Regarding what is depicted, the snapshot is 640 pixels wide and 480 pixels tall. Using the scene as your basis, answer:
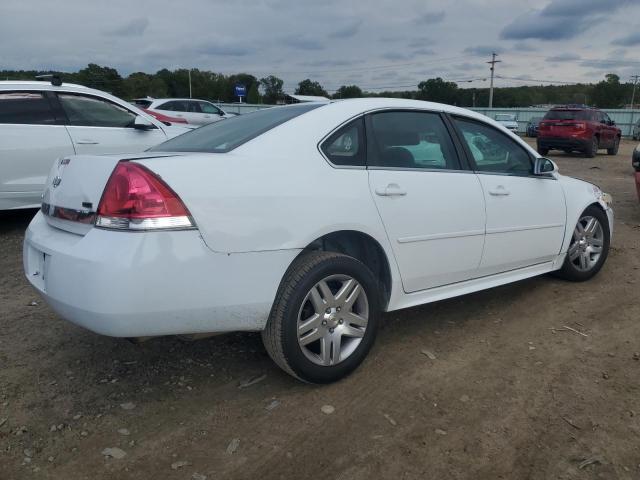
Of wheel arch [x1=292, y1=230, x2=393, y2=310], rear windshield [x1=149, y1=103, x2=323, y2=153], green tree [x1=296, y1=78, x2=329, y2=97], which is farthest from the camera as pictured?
green tree [x1=296, y1=78, x2=329, y2=97]

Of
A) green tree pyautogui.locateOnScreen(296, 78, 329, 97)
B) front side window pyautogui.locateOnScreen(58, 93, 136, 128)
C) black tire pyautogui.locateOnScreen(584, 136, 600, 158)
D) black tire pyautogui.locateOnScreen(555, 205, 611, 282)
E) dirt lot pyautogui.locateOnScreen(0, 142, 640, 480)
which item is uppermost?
green tree pyautogui.locateOnScreen(296, 78, 329, 97)

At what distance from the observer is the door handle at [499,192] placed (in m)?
3.80

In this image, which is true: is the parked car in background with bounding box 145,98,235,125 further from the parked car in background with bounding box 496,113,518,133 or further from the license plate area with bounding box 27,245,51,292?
the parked car in background with bounding box 496,113,518,133

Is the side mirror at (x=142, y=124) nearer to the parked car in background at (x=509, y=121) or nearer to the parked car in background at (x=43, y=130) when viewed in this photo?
the parked car in background at (x=43, y=130)

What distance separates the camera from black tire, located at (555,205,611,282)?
15.6 ft

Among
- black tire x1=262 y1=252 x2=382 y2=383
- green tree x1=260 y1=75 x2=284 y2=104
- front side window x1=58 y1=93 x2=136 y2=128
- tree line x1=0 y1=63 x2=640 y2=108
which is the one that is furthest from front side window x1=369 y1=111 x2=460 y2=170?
green tree x1=260 y1=75 x2=284 y2=104

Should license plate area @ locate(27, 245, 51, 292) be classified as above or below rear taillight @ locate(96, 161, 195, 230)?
below

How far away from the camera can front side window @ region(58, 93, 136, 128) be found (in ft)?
21.4

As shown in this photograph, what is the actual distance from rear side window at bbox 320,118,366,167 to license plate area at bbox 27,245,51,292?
4.98 feet

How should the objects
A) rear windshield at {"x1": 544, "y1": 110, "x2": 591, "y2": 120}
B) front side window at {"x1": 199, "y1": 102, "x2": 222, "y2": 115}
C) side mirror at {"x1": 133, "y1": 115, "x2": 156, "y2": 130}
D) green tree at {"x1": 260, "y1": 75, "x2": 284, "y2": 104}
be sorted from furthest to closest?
green tree at {"x1": 260, "y1": 75, "x2": 284, "y2": 104} → front side window at {"x1": 199, "y1": 102, "x2": 222, "y2": 115} → rear windshield at {"x1": 544, "y1": 110, "x2": 591, "y2": 120} → side mirror at {"x1": 133, "y1": 115, "x2": 156, "y2": 130}

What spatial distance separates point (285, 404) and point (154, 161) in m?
1.38

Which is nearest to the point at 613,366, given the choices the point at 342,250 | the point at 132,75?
the point at 342,250

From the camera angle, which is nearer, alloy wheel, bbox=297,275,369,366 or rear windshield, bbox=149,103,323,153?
alloy wheel, bbox=297,275,369,366

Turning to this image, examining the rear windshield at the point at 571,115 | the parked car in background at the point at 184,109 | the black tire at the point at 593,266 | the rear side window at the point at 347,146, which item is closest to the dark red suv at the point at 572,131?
the rear windshield at the point at 571,115
